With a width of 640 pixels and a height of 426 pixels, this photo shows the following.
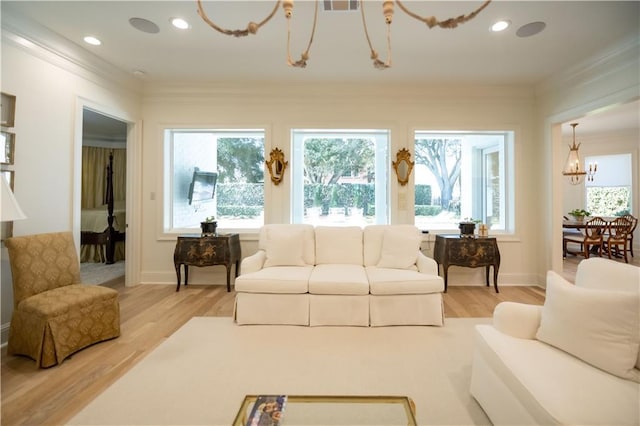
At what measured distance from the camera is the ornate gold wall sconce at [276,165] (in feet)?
13.7

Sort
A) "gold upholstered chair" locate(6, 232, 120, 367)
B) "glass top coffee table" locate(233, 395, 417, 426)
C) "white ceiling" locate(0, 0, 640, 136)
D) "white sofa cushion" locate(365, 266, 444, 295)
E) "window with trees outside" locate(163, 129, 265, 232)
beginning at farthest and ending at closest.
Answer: "window with trees outside" locate(163, 129, 265, 232)
"white sofa cushion" locate(365, 266, 444, 295)
"white ceiling" locate(0, 0, 640, 136)
"gold upholstered chair" locate(6, 232, 120, 367)
"glass top coffee table" locate(233, 395, 417, 426)

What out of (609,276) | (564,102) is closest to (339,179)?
(564,102)

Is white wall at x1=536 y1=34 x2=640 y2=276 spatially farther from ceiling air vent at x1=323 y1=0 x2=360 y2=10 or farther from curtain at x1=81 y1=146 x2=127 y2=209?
curtain at x1=81 y1=146 x2=127 y2=209

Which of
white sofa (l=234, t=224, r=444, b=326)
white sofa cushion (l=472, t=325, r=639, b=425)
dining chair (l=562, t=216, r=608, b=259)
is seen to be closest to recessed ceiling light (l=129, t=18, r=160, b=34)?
white sofa (l=234, t=224, r=444, b=326)

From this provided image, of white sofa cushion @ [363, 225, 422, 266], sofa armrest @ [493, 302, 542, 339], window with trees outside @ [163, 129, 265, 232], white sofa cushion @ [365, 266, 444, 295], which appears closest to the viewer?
sofa armrest @ [493, 302, 542, 339]

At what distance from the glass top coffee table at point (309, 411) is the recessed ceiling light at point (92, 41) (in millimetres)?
3655

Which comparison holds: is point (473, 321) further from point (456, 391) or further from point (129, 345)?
point (129, 345)

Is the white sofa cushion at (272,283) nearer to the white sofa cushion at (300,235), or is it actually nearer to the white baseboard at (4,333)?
the white sofa cushion at (300,235)

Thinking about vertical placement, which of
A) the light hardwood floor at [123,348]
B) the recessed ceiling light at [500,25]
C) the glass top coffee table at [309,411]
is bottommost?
the light hardwood floor at [123,348]

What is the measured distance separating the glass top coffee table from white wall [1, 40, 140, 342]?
8.79ft

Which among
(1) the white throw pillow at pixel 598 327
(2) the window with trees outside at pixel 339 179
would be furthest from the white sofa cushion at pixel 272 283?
(1) the white throw pillow at pixel 598 327

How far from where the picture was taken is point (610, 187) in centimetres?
676

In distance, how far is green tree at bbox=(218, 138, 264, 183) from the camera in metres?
4.43

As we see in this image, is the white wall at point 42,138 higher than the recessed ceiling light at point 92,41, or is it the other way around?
the recessed ceiling light at point 92,41
